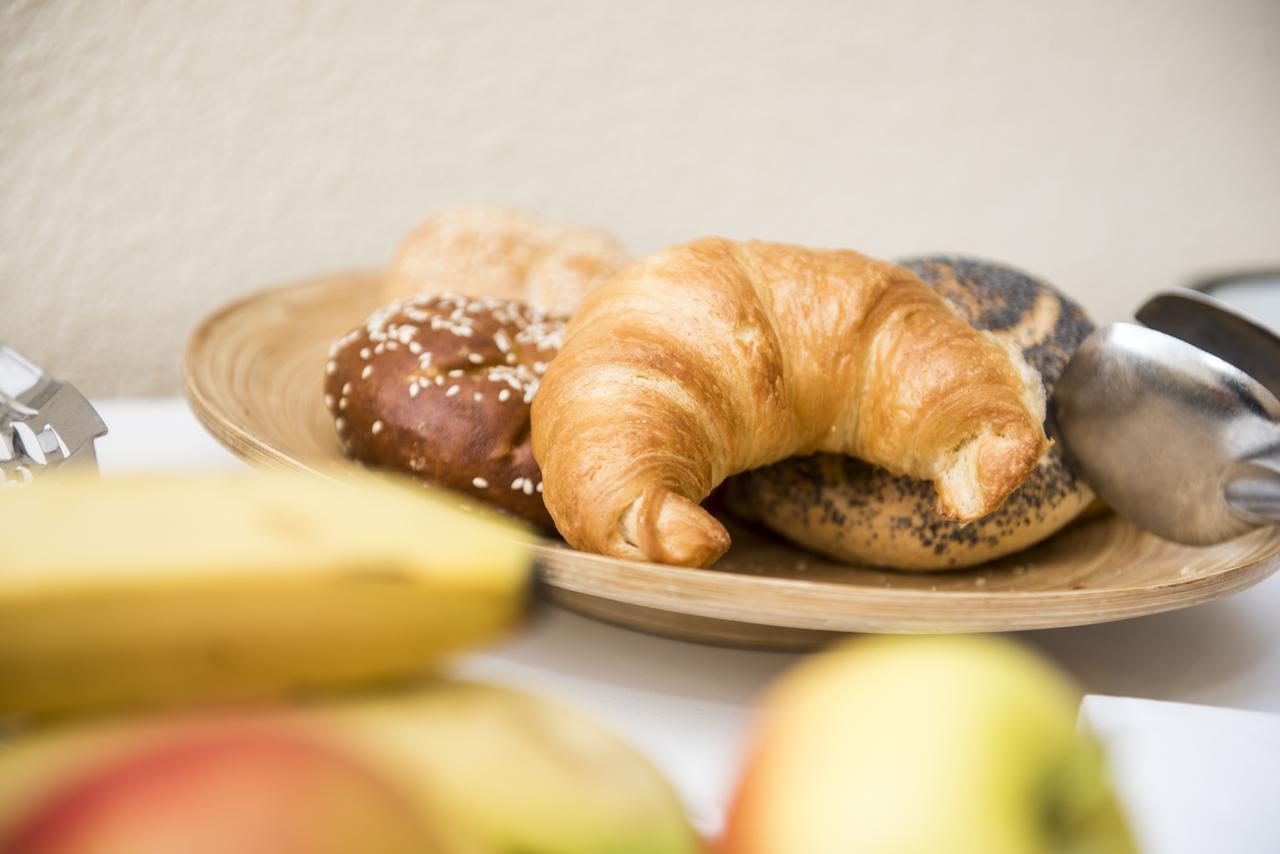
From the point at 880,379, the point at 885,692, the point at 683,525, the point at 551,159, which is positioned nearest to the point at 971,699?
the point at 885,692

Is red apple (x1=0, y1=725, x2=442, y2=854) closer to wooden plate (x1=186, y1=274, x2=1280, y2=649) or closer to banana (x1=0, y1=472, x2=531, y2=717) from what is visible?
banana (x1=0, y1=472, x2=531, y2=717)

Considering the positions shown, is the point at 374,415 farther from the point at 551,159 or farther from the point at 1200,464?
the point at 551,159

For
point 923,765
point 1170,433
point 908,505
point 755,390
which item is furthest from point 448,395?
point 923,765

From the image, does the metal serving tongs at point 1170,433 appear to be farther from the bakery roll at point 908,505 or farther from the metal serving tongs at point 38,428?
the metal serving tongs at point 38,428

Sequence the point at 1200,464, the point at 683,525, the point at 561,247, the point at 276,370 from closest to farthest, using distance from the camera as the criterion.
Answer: the point at 683,525 → the point at 1200,464 → the point at 276,370 → the point at 561,247

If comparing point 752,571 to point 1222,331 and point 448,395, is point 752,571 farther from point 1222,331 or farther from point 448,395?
point 1222,331

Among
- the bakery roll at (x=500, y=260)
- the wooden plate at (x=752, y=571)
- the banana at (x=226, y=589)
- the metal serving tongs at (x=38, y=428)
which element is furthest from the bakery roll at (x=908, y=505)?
the banana at (x=226, y=589)
